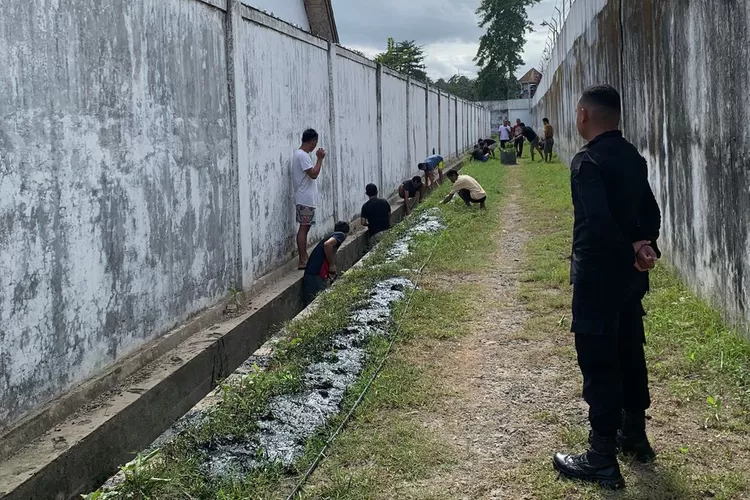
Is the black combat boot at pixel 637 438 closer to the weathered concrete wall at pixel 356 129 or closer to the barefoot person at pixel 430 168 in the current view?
the weathered concrete wall at pixel 356 129

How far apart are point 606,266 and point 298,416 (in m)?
1.90

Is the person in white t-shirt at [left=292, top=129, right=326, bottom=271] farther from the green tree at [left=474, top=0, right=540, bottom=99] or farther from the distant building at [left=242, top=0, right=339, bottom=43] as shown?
the green tree at [left=474, top=0, right=540, bottom=99]

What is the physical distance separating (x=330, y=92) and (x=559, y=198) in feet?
17.7

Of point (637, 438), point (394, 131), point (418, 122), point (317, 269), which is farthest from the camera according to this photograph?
point (418, 122)

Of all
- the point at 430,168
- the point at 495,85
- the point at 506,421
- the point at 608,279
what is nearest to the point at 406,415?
the point at 506,421

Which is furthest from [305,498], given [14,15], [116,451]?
[14,15]

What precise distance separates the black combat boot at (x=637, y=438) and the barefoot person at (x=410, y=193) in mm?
11060

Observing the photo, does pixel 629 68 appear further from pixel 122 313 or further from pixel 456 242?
pixel 122 313

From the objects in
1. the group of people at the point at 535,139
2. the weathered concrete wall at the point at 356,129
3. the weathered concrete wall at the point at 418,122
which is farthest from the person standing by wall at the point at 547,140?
the weathered concrete wall at the point at 356,129

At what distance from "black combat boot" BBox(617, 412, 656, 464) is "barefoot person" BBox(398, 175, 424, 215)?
435 inches

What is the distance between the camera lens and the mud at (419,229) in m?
9.23

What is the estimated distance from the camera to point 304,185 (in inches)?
340

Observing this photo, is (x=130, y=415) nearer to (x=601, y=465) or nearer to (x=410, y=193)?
(x=601, y=465)

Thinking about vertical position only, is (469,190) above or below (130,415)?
above
